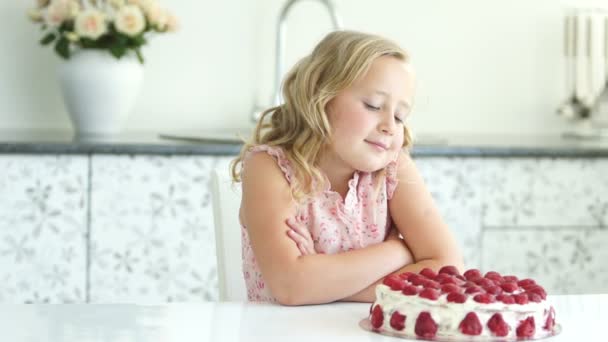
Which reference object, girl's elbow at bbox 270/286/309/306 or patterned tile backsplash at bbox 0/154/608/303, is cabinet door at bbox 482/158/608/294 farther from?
girl's elbow at bbox 270/286/309/306

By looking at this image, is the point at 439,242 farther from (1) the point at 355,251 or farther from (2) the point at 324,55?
(2) the point at 324,55

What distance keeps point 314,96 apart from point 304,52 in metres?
1.75

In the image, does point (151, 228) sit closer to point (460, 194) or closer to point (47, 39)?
point (47, 39)

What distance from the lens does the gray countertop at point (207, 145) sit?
255 cm

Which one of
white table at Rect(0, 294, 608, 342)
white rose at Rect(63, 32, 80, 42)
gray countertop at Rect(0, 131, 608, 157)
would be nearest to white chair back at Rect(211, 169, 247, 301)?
white table at Rect(0, 294, 608, 342)

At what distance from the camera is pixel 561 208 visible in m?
2.88

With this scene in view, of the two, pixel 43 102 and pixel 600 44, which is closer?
pixel 43 102

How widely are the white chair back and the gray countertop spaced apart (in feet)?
2.95

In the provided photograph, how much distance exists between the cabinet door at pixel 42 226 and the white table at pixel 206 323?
136cm

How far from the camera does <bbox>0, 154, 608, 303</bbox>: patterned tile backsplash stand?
256cm

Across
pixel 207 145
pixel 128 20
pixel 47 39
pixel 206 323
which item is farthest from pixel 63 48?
pixel 206 323

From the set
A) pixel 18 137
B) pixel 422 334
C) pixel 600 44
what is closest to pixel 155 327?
pixel 422 334

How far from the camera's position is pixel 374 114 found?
1.49m

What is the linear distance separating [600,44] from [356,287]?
225 centimetres
